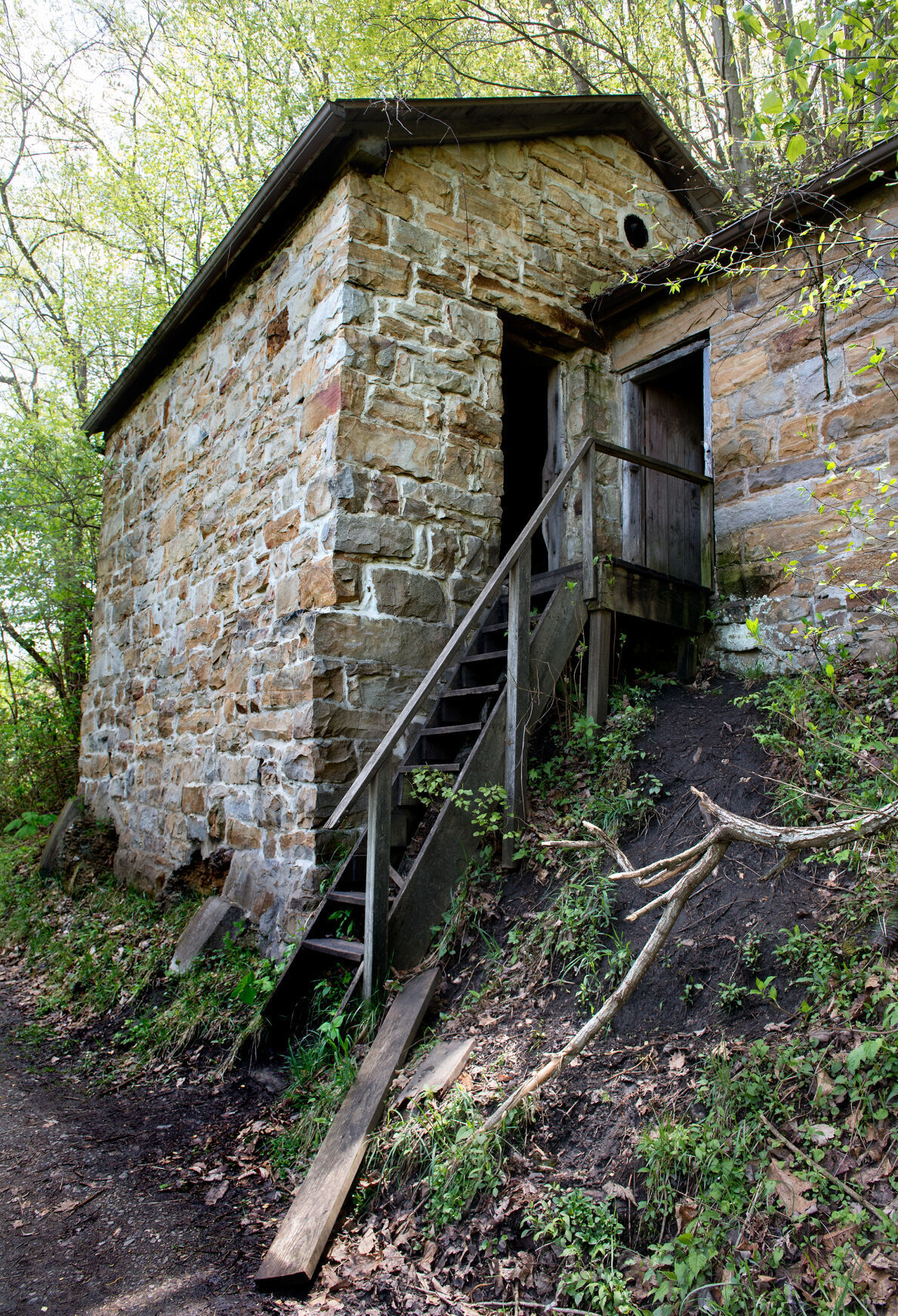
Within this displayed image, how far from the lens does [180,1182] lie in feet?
10.8

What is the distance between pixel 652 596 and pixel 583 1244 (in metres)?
3.67

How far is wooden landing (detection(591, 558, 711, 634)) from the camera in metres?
4.89

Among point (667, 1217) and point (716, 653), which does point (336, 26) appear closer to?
point (716, 653)

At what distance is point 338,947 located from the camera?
391cm

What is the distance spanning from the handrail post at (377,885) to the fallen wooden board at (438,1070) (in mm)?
471

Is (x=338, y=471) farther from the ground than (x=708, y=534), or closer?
farther from the ground

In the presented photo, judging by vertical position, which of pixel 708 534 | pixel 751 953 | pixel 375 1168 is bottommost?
pixel 375 1168

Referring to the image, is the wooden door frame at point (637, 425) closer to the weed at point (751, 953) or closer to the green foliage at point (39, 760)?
the weed at point (751, 953)

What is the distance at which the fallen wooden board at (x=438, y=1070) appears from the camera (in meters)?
3.10

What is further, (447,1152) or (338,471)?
(338,471)

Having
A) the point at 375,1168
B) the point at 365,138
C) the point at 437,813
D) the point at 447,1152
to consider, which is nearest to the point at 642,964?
the point at 447,1152

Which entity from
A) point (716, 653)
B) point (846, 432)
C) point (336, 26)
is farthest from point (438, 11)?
point (716, 653)

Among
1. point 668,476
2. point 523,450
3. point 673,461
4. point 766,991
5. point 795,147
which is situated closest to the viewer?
point 766,991

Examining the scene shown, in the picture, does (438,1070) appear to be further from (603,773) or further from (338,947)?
(603,773)
